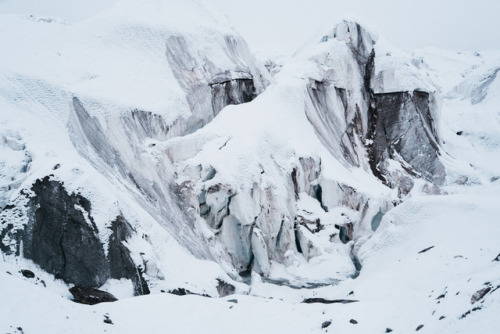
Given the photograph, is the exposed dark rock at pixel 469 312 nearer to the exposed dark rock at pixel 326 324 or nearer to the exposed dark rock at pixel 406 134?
→ the exposed dark rock at pixel 326 324

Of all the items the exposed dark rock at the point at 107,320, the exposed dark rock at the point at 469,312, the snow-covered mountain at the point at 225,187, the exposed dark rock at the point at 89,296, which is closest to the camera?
the exposed dark rock at the point at 469,312

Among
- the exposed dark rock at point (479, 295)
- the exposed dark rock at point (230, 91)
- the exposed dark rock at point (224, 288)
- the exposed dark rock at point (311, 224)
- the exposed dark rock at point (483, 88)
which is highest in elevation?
the exposed dark rock at point (479, 295)

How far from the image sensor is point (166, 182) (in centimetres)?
2909

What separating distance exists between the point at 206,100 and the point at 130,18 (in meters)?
10.5

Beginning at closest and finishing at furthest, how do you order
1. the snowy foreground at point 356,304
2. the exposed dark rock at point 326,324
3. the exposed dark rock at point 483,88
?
the snowy foreground at point 356,304 < the exposed dark rock at point 326,324 < the exposed dark rock at point 483,88

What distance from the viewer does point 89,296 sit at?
17.2m

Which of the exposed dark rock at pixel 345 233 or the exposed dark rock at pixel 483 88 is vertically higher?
the exposed dark rock at pixel 483 88

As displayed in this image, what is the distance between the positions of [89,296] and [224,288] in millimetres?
8551

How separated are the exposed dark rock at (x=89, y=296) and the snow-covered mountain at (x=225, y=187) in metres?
0.17

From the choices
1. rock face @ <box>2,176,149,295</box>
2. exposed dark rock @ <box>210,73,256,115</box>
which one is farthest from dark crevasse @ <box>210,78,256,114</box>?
rock face @ <box>2,176,149,295</box>

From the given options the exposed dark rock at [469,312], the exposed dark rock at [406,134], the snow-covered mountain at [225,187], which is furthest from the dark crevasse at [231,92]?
the exposed dark rock at [469,312]

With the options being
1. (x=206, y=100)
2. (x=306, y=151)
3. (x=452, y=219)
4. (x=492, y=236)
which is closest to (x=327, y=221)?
(x=306, y=151)

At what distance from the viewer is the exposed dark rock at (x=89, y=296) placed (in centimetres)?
1681

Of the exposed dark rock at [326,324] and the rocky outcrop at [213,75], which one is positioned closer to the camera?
the exposed dark rock at [326,324]
